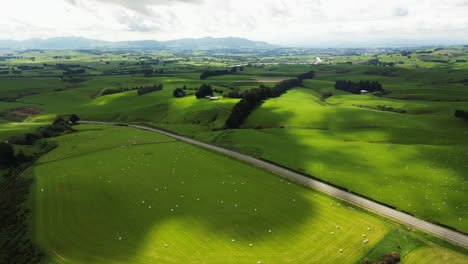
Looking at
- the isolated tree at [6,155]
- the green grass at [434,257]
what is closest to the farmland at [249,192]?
the green grass at [434,257]

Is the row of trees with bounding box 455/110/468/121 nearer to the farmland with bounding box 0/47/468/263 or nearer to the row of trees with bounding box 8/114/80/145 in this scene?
the farmland with bounding box 0/47/468/263

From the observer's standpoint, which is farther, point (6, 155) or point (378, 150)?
point (378, 150)

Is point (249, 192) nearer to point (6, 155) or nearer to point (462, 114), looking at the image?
point (6, 155)

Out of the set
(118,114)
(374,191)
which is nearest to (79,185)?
(374,191)

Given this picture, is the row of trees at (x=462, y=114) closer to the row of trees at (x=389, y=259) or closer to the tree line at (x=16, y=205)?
the row of trees at (x=389, y=259)

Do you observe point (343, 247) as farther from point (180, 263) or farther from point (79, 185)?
point (79, 185)

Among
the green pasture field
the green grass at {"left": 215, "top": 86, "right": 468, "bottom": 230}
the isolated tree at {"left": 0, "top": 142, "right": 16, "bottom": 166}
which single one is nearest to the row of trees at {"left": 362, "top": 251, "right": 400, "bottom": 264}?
the green pasture field

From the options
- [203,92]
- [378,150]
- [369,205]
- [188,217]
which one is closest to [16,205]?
[188,217]
